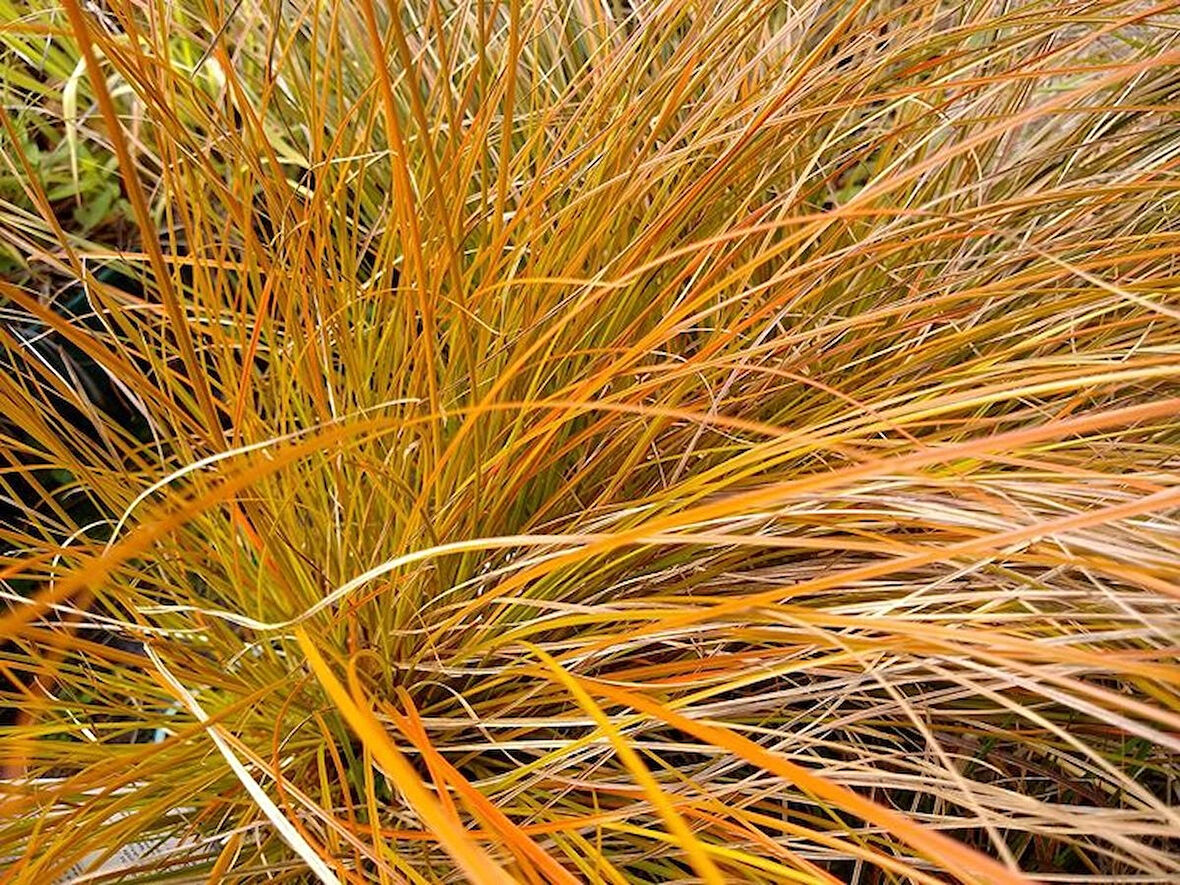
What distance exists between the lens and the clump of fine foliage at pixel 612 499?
18.4 inches

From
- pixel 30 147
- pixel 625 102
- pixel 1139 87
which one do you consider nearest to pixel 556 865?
pixel 625 102

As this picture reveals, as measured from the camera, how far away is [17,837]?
0.51 meters

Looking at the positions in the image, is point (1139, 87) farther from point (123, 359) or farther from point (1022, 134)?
point (123, 359)

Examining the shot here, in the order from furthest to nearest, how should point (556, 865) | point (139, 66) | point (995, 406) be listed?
point (995, 406) → point (139, 66) → point (556, 865)

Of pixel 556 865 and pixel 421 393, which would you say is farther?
pixel 421 393

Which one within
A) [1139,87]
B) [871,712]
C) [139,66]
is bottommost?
[871,712]

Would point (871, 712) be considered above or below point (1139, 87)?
below

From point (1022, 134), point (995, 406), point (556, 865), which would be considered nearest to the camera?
point (556, 865)

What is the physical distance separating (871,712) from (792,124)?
1.07 feet

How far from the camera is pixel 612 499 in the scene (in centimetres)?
62

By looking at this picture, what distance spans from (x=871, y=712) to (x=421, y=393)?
0.29 meters

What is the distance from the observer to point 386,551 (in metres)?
0.61

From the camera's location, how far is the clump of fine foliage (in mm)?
468

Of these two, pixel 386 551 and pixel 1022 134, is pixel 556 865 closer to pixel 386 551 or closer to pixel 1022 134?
pixel 386 551
